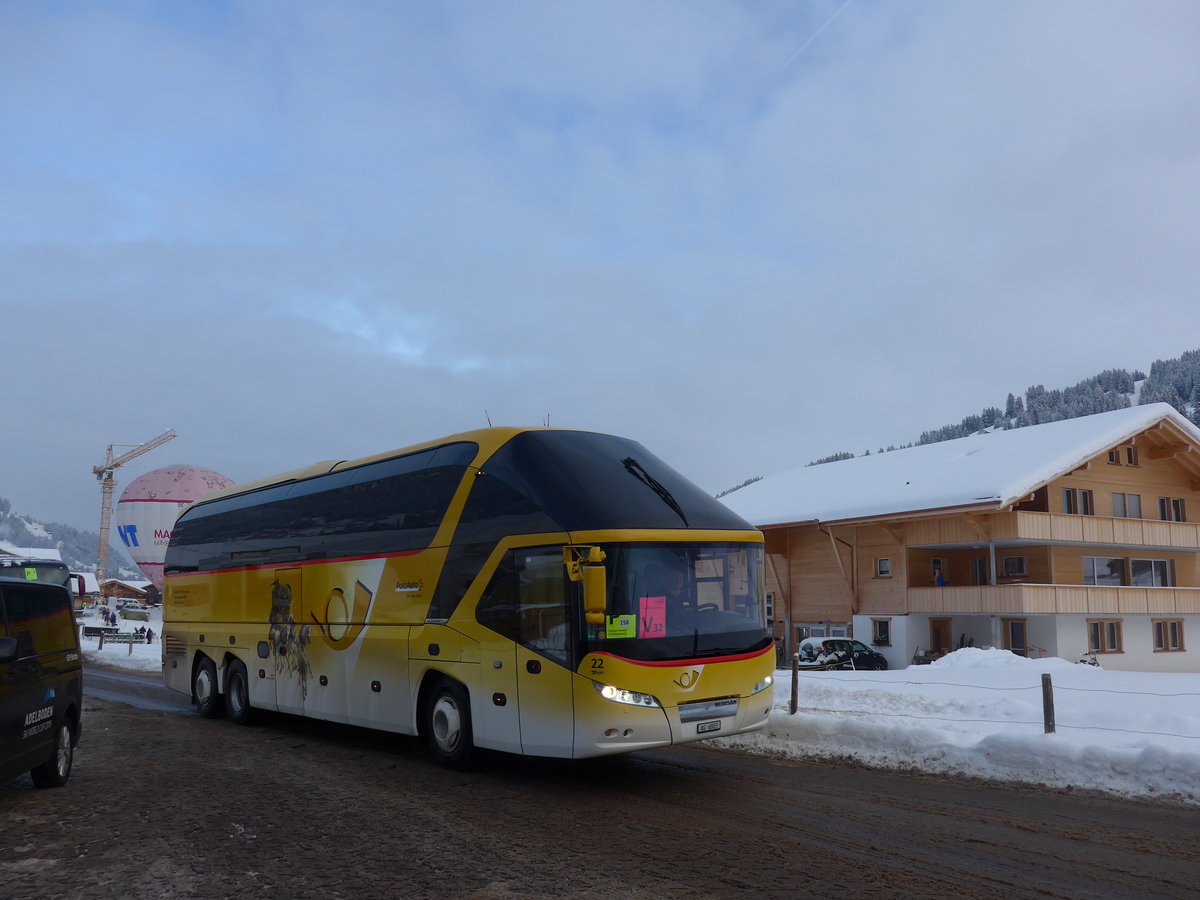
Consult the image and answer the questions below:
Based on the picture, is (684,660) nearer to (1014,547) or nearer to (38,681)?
(38,681)

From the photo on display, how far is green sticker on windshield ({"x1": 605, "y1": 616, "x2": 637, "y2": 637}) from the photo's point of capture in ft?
30.5

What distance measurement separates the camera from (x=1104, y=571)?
39.0m

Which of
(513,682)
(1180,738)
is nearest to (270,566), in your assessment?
(513,682)

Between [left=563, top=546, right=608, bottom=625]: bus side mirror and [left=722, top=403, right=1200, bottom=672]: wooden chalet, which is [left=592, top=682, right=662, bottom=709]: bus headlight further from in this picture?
[left=722, top=403, right=1200, bottom=672]: wooden chalet

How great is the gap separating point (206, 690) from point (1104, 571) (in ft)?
117

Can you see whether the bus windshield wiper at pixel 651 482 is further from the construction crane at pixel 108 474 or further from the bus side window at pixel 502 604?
the construction crane at pixel 108 474

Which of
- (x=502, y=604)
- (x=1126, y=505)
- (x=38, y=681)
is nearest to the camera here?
(x=38, y=681)

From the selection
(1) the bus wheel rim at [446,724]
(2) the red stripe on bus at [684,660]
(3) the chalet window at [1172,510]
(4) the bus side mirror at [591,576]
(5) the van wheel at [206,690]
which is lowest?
(5) the van wheel at [206,690]

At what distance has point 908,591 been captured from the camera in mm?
35656

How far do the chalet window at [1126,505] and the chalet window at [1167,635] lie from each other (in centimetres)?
451

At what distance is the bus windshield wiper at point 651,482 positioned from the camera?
34.1 ft

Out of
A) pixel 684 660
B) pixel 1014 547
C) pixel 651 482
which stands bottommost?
pixel 684 660

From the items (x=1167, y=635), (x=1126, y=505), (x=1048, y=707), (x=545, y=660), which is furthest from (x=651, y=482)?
(x=1167, y=635)

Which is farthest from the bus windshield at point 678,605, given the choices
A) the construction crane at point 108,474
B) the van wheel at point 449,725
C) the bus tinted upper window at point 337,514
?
the construction crane at point 108,474
